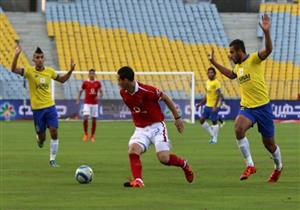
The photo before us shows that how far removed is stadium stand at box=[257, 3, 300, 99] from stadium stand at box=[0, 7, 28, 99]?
494 inches

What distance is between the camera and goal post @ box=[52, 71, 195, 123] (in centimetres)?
4584

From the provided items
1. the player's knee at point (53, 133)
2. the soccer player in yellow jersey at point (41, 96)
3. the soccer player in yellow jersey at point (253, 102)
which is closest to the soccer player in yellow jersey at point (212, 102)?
the soccer player in yellow jersey at point (41, 96)

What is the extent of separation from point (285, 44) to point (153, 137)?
41.8 metres

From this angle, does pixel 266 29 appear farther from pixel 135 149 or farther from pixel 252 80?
pixel 135 149

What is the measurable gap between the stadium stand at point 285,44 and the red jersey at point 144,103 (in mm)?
34734

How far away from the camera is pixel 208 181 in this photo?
16.3 meters

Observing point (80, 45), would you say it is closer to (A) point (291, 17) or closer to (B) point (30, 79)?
(A) point (291, 17)

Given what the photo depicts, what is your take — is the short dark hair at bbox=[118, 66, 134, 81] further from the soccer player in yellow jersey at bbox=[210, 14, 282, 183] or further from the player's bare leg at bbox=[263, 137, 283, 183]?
the player's bare leg at bbox=[263, 137, 283, 183]

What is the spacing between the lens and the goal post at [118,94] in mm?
45844

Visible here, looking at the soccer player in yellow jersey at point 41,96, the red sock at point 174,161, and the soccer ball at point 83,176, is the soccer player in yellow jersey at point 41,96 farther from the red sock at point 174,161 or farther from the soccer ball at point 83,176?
the red sock at point 174,161

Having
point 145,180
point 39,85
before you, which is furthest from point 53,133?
point 145,180

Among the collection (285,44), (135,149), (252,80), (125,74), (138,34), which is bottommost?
(135,149)

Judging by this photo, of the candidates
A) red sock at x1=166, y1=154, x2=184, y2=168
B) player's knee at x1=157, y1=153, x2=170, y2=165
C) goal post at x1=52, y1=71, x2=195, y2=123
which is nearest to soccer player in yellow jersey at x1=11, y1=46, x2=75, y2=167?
red sock at x1=166, y1=154, x2=184, y2=168

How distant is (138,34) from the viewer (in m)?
55.1
